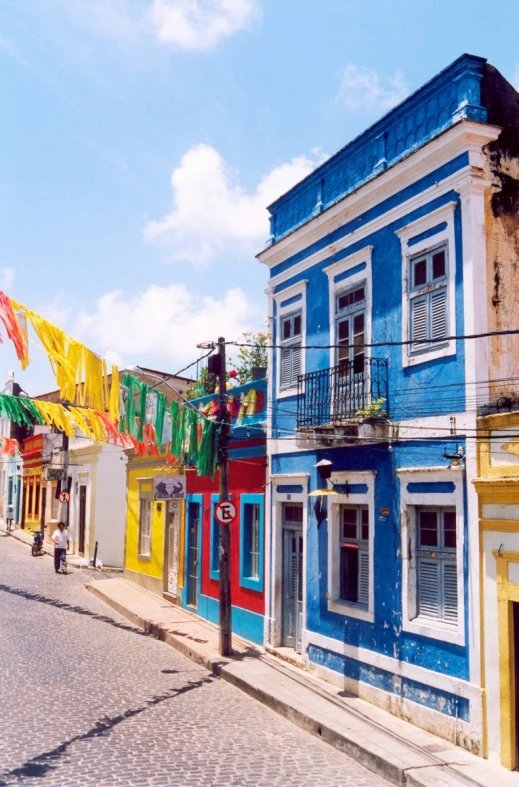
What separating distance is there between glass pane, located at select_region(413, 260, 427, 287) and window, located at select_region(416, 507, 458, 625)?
2862mm

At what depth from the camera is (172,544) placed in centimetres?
1819

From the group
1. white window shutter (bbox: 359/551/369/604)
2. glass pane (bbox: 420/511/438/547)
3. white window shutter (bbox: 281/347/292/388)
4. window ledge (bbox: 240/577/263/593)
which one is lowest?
window ledge (bbox: 240/577/263/593)

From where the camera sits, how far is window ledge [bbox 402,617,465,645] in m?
8.41

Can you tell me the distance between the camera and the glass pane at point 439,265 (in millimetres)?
9151

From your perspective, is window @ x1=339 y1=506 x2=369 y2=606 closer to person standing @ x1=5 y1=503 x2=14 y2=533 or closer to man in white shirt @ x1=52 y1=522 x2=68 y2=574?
man in white shirt @ x1=52 y1=522 x2=68 y2=574

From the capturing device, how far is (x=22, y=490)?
4041 centimetres

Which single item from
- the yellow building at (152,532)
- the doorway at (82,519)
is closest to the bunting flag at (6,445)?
the doorway at (82,519)

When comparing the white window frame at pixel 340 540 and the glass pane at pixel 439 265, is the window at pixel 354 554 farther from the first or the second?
the glass pane at pixel 439 265

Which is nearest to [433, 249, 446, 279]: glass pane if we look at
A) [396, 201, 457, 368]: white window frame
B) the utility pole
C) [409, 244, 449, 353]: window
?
[409, 244, 449, 353]: window

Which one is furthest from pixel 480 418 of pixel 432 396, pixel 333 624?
pixel 333 624

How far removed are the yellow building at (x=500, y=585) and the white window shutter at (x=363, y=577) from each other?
8.74 ft

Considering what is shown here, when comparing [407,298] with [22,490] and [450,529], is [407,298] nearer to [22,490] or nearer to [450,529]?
[450,529]

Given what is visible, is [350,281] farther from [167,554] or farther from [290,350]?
[167,554]

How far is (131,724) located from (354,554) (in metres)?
3.94
